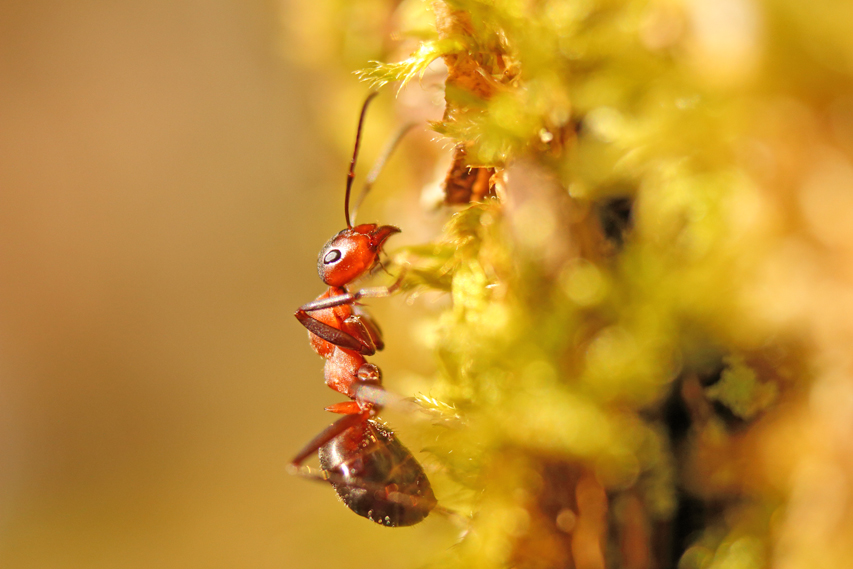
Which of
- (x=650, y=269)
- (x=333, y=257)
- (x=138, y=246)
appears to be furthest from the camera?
(x=138, y=246)

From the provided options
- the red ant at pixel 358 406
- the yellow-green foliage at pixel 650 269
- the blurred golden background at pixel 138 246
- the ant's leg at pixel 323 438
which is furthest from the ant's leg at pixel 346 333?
the blurred golden background at pixel 138 246

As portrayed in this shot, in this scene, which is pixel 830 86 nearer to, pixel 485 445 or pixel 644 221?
pixel 644 221

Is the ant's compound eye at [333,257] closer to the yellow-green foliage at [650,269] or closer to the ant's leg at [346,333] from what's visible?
the ant's leg at [346,333]

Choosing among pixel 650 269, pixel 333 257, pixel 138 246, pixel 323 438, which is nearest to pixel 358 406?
pixel 323 438

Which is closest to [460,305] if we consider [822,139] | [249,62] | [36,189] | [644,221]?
[644,221]

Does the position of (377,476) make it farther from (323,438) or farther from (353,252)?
(353,252)

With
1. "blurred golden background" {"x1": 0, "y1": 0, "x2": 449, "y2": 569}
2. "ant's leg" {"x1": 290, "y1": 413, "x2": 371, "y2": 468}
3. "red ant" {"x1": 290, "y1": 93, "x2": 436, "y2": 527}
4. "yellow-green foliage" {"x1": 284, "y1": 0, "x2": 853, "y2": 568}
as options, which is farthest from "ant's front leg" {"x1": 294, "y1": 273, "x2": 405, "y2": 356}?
"blurred golden background" {"x1": 0, "y1": 0, "x2": 449, "y2": 569}
